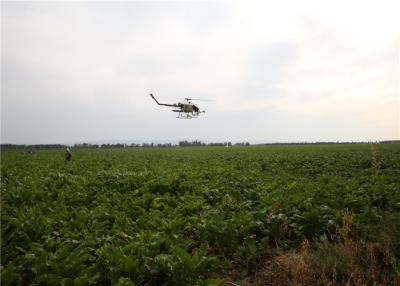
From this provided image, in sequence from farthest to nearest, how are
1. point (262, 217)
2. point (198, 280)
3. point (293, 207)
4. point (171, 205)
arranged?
point (171, 205)
point (293, 207)
point (262, 217)
point (198, 280)

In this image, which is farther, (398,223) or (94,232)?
→ (94,232)

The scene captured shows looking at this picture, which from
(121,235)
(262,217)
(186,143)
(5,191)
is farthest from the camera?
(186,143)

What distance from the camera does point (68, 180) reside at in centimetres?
1188

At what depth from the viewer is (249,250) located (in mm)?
5273

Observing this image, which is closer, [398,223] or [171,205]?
[398,223]

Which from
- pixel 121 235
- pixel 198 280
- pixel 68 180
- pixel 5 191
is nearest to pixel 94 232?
pixel 121 235

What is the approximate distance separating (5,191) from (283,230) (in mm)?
8356

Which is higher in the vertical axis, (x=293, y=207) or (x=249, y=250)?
(x=293, y=207)

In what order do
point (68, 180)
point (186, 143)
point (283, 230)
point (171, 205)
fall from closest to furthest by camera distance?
point (283, 230), point (171, 205), point (68, 180), point (186, 143)

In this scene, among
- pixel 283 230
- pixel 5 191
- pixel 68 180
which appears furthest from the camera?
pixel 68 180

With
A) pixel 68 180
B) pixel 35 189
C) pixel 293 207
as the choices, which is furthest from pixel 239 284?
pixel 68 180

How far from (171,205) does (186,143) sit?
5873 inches

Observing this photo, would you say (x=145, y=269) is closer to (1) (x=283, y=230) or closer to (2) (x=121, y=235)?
(2) (x=121, y=235)

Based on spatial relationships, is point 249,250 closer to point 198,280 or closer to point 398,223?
point 198,280
